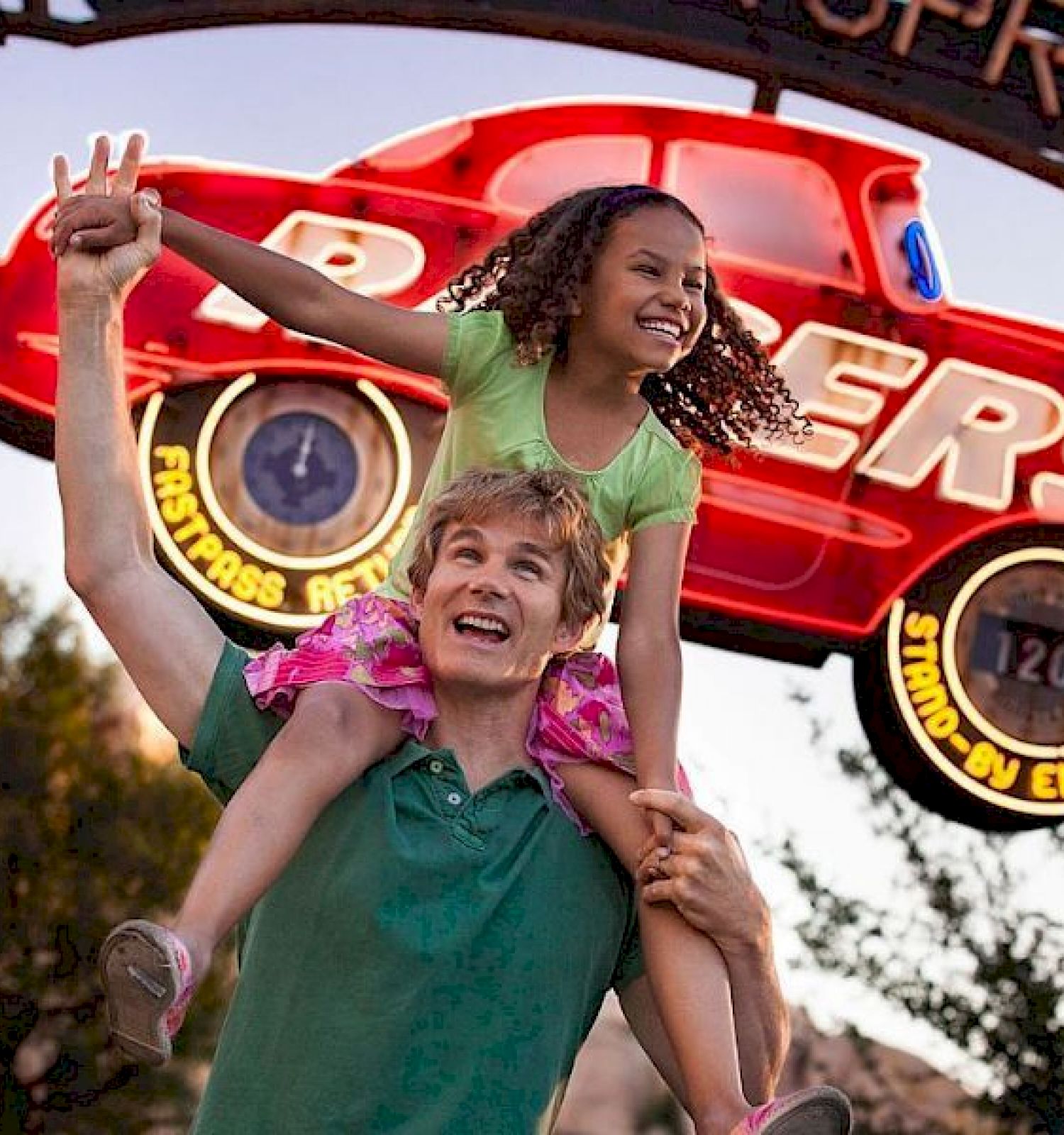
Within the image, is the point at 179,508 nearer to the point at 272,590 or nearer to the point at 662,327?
the point at 272,590

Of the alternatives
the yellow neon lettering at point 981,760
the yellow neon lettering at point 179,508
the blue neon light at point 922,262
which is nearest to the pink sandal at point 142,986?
the yellow neon lettering at point 179,508

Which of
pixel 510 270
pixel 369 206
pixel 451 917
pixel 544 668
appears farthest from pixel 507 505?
pixel 369 206

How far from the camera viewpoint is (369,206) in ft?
36.9

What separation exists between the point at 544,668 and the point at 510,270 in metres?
1.02

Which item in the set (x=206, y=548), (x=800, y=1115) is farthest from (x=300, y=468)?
(x=800, y=1115)

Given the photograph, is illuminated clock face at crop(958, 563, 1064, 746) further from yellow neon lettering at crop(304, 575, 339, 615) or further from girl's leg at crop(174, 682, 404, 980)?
girl's leg at crop(174, 682, 404, 980)

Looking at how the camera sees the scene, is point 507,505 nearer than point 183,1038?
Yes

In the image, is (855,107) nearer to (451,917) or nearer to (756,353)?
(756,353)

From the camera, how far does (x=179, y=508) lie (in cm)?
1034

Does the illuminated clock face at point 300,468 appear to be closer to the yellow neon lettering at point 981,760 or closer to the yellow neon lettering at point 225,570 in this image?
the yellow neon lettering at point 225,570

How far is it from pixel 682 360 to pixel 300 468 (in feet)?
21.8

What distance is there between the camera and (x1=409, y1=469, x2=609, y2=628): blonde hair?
321 centimetres

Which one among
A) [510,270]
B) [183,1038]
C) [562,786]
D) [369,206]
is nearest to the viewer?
[562,786]

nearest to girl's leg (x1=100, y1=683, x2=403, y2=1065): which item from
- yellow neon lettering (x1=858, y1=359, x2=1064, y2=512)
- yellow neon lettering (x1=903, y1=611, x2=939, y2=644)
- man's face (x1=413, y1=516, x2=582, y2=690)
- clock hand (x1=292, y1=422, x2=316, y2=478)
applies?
man's face (x1=413, y1=516, x2=582, y2=690)
